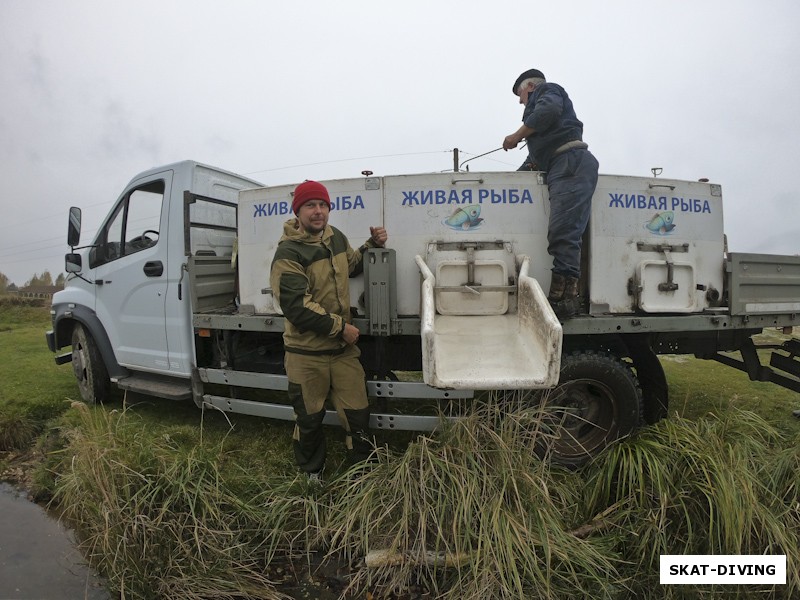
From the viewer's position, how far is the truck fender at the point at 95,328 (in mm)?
4621

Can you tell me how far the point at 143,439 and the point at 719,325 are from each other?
4161 millimetres

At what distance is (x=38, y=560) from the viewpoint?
2.66 meters

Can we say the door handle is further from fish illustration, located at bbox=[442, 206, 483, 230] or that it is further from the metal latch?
the metal latch

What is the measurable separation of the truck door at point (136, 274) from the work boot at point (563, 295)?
11.1 feet

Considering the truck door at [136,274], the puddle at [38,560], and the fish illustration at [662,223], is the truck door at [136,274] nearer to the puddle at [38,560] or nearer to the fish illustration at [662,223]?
the puddle at [38,560]

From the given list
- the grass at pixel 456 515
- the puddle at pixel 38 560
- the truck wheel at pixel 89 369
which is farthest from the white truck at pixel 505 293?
the truck wheel at pixel 89 369

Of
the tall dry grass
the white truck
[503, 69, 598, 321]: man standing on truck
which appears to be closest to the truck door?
the white truck

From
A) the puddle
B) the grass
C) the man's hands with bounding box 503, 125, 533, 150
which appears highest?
the man's hands with bounding box 503, 125, 533, 150

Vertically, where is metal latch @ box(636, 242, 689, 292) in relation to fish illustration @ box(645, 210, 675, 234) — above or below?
below

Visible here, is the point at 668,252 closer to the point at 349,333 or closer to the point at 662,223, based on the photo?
the point at 662,223

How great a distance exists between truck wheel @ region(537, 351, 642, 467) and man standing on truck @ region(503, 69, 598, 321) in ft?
1.39

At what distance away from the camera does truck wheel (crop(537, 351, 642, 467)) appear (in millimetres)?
3199

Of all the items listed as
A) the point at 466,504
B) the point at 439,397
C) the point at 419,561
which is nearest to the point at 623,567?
the point at 466,504

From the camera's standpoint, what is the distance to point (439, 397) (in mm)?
Result: 3115
